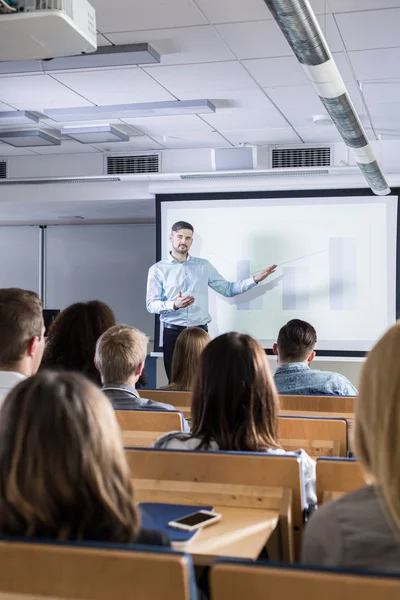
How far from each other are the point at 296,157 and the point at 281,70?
2.60 meters

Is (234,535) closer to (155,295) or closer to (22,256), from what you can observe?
(155,295)

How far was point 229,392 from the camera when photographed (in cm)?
249

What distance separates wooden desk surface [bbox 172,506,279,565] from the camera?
6.05ft

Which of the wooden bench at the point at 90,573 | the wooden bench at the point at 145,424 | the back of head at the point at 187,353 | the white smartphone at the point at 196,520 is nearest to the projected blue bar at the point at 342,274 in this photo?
the back of head at the point at 187,353

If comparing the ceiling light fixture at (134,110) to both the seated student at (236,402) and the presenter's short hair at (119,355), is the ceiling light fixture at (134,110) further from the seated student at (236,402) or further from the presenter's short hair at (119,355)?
the seated student at (236,402)

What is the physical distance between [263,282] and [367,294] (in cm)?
112

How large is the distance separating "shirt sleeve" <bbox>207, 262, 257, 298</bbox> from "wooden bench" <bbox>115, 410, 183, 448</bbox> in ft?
15.7

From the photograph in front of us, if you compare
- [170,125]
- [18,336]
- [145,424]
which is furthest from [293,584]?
[170,125]

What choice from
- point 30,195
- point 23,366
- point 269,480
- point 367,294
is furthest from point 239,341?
point 30,195

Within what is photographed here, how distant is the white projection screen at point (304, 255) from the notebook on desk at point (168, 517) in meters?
5.89

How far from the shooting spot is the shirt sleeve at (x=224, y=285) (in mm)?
8086

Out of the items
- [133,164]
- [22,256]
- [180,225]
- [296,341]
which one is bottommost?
[296,341]

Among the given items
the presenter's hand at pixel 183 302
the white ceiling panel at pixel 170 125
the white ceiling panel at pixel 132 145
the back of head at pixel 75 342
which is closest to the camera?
the back of head at pixel 75 342

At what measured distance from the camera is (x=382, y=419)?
4.33ft
